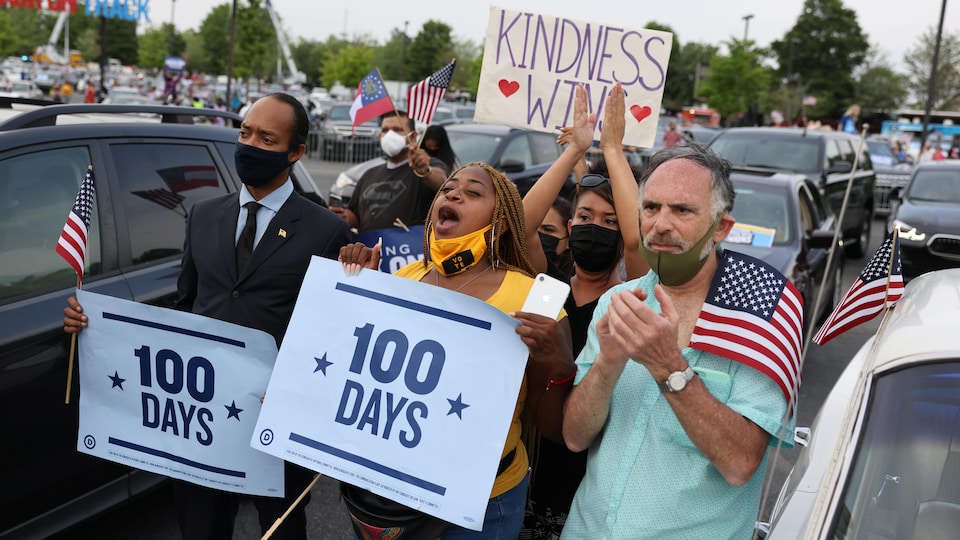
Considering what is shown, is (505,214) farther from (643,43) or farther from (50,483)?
(50,483)

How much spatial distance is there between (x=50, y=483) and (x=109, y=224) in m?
1.16

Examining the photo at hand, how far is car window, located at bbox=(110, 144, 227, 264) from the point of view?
3900 mm

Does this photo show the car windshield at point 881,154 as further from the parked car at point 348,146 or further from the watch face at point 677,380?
the watch face at point 677,380

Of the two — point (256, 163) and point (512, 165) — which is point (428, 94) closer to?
point (256, 163)

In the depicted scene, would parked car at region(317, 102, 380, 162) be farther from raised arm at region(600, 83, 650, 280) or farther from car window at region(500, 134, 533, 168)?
raised arm at region(600, 83, 650, 280)

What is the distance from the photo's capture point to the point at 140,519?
430cm

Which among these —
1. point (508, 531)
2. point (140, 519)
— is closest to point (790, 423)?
point (508, 531)

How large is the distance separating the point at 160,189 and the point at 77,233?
978 millimetres

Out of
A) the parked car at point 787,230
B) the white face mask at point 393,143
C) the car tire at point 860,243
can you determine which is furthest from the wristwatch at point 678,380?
the car tire at point 860,243

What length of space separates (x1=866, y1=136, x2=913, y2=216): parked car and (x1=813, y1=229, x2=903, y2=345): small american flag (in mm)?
16904

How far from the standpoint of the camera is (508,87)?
4.27 meters

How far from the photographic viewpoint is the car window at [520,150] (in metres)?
12.0

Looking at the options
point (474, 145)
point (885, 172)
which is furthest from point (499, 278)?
point (885, 172)

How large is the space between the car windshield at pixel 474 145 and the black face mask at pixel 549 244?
7.67m
